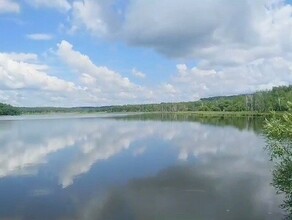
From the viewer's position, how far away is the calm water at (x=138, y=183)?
21656mm

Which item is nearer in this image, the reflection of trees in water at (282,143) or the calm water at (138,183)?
the reflection of trees in water at (282,143)

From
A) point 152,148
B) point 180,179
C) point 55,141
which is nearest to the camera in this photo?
point 180,179

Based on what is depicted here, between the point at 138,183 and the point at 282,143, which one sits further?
the point at 138,183

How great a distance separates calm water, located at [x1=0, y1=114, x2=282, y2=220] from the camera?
21.7 m

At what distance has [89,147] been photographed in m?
50.9

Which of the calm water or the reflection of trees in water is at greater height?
the reflection of trees in water

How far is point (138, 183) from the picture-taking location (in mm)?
28906

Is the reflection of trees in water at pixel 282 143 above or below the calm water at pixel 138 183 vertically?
above

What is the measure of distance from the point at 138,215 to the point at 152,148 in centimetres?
2838

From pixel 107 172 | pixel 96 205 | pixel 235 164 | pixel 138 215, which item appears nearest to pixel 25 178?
pixel 107 172

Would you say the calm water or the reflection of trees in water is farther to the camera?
the calm water

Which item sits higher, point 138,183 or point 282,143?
point 282,143

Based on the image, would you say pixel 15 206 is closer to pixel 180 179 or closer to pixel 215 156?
pixel 180 179

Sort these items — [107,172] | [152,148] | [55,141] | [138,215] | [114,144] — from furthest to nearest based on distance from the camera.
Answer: [55,141]
[114,144]
[152,148]
[107,172]
[138,215]
